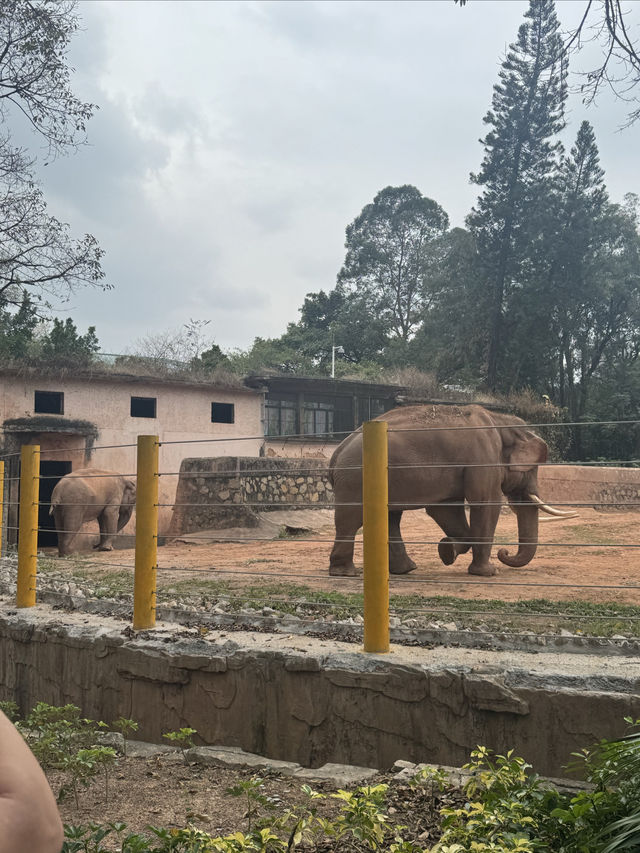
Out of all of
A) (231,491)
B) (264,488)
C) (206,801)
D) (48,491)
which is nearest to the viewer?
(206,801)

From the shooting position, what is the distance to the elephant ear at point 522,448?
837cm

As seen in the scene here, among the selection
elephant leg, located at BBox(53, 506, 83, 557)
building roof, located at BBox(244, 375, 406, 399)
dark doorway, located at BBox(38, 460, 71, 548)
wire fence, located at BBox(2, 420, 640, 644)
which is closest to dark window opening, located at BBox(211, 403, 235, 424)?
building roof, located at BBox(244, 375, 406, 399)

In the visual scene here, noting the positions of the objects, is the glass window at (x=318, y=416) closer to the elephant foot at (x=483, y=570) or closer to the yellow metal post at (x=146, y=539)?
the elephant foot at (x=483, y=570)

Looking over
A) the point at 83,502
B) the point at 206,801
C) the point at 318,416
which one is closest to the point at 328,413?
the point at 318,416

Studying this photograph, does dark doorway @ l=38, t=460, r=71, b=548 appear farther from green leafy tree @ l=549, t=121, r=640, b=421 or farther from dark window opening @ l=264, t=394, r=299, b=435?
green leafy tree @ l=549, t=121, r=640, b=421

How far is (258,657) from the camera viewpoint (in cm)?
360

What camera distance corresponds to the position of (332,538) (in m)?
11.0

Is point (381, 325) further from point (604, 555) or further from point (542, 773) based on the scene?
point (542, 773)

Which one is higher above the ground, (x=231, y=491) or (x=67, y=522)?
→ (x=231, y=491)

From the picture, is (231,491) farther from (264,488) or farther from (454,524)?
(454,524)

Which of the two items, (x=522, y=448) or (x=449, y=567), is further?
(x=449, y=567)

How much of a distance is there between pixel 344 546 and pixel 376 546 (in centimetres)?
427

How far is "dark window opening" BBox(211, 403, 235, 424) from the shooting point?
21250 millimetres

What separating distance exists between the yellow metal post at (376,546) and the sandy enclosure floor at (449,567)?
3.77 ft
